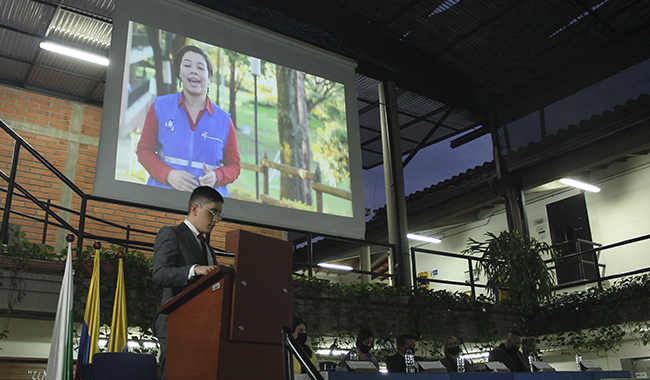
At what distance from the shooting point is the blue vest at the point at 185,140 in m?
5.34

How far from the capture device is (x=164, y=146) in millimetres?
5328

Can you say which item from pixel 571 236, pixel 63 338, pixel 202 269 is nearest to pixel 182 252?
pixel 202 269

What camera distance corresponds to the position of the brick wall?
7215mm

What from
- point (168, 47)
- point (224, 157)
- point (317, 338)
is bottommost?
point (317, 338)

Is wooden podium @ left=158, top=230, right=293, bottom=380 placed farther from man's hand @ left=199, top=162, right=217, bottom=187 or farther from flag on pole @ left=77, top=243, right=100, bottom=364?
man's hand @ left=199, top=162, right=217, bottom=187

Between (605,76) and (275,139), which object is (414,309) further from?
(605,76)

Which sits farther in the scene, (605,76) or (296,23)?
(605,76)


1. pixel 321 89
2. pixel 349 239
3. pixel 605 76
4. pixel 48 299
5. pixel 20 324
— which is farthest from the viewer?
pixel 605 76

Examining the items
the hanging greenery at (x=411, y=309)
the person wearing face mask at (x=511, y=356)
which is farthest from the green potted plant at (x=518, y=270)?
the person wearing face mask at (x=511, y=356)

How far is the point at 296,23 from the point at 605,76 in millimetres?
4629

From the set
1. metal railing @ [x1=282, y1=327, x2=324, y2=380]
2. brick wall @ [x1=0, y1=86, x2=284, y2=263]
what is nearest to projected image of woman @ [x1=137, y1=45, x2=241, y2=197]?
brick wall @ [x1=0, y1=86, x2=284, y2=263]

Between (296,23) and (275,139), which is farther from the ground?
(296,23)

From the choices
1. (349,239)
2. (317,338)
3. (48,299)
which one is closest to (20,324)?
(48,299)

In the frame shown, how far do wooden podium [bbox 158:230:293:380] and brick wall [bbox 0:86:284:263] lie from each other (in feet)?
19.7
